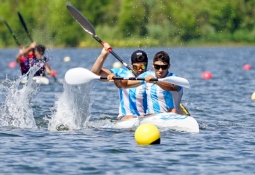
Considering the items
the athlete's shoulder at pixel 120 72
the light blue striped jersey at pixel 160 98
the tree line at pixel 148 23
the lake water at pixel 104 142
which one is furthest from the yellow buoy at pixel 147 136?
the tree line at pixel 148 23

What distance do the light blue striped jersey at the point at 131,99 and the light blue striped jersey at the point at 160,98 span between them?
0.33 feet

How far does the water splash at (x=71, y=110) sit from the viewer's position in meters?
13.3

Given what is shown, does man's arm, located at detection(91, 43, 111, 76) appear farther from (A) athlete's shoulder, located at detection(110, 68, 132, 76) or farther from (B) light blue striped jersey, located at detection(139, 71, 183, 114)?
(B) light blue striped jersey, located at detection(139, 71, 183, 114)

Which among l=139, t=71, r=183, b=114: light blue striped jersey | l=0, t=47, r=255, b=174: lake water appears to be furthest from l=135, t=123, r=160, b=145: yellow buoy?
l=139, t=71, r=183, b=114: light blue striped jersey

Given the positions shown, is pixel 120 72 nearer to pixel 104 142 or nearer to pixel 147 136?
pixel 104 142

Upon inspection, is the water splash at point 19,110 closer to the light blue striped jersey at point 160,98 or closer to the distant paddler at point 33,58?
the light blue striped jersey at point 160,98

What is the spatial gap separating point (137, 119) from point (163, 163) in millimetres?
2719

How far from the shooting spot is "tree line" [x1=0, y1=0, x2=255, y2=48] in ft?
248

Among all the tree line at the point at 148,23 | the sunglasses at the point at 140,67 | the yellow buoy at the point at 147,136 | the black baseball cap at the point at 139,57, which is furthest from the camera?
the tree line at the point at 148,23

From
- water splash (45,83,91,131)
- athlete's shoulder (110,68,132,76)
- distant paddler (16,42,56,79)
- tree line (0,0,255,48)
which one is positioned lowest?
water splash (45,83,91,131)

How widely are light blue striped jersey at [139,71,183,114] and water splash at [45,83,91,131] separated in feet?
5.04

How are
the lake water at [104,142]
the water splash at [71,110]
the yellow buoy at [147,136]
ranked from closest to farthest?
the lake water at [104,142], the yellow buoy at [147,136], the water splash at [71,110]

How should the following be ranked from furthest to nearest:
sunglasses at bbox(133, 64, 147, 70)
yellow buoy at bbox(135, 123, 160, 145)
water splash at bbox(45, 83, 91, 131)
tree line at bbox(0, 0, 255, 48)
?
tree line at bbox(0, 0, 255, 48) → water splash at bbox(45, 83, 91, 131) → sunglasses at bbox(133, 64, 147, 70) → yellow buoy at bbox(135, 123, 160, 145)

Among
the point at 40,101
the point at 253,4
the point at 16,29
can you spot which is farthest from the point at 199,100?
the point at 16,29
